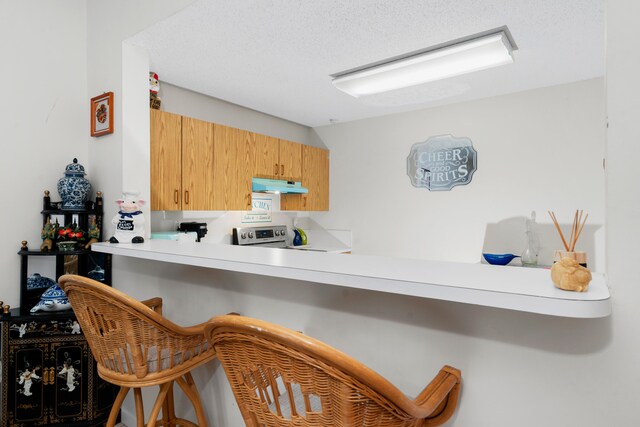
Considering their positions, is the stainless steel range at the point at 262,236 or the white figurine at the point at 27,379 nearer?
the white figurine at the point at 27,379

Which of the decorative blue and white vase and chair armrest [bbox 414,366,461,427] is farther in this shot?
the decorative blue and white vase

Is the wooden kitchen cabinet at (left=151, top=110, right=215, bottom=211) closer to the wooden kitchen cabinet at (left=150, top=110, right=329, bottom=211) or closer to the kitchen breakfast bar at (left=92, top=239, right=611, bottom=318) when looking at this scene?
the wooden kitchen cabinet at (left=150, top=110, right=329, bottom=211)

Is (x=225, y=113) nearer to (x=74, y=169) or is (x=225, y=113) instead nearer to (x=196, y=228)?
(x=196, y=228)

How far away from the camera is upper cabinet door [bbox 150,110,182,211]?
2.49m

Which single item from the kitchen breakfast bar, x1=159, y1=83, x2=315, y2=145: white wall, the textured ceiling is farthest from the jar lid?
the kitchen breakfast bar

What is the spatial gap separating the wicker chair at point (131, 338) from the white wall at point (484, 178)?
257 centimetres

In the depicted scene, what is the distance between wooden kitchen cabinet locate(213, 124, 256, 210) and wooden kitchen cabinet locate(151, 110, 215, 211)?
7 centimetres

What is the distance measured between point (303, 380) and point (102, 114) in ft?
7.10

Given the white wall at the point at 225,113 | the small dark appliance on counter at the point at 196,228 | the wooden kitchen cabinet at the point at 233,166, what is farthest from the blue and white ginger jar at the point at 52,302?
the white wall at the point at 225,113

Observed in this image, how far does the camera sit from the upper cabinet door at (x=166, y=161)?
8.16ft

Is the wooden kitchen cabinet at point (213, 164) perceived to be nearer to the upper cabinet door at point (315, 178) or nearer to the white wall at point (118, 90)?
the upper cabinet door at point (315, 178)

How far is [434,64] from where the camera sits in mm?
2213

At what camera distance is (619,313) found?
2.78 ft

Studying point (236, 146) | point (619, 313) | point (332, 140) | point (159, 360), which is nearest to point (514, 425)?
point (619, 313)
